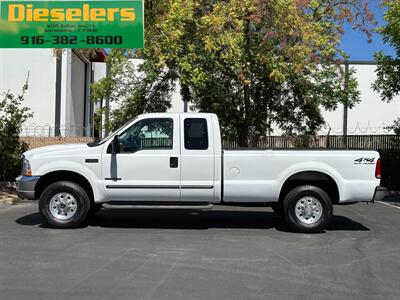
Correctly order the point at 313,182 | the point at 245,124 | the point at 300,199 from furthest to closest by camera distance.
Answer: the point at 245,124
the point at 313,182
the point at 300,199

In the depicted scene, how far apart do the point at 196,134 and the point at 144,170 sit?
117 cm

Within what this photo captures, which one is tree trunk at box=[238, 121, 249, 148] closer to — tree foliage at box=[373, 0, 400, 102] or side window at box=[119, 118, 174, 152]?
tree foliage at box=[373, 0, 400, 102]

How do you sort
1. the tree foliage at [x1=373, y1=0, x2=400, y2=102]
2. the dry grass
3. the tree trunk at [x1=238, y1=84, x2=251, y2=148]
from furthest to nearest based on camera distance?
the tree trunk at [x1=238, y1=84, x2=251, y2=148]
the tree foliage at [x1=373, y1=0, x2=400, y2=102]
the dry grass

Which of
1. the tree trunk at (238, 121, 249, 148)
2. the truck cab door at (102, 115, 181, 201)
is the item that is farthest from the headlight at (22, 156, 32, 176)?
the tree trunk at (238, 121, 249, 148)

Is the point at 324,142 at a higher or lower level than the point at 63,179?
higher

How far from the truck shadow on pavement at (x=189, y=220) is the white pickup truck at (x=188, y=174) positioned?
730mm

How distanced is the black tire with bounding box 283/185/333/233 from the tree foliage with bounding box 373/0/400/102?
823 cm

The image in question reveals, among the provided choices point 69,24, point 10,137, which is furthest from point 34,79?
point 69,24

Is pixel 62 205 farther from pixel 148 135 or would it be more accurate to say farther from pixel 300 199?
pixel 300 199

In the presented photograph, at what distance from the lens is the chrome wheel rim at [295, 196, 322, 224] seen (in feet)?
31.7

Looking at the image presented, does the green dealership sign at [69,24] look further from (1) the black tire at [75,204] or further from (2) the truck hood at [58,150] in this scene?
(1) the black tire at [75,204]

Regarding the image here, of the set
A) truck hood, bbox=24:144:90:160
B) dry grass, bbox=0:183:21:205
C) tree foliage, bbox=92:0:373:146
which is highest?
tree foliage, bbox=92:0:373:146

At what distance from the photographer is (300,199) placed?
31.7ft

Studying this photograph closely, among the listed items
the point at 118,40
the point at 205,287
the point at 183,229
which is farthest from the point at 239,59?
the point at 205,287
